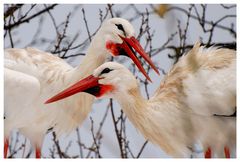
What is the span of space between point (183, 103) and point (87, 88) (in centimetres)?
34

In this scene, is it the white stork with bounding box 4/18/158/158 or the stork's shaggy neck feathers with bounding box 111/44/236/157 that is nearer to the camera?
the stork's shaggy neck feathers with bounding box 111/44/236/157

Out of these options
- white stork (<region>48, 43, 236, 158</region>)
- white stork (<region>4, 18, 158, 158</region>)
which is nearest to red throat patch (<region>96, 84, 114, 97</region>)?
white stork (<region>48, 43, 236, 158</region>)

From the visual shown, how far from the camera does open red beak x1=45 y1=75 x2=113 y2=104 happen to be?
1.67 m

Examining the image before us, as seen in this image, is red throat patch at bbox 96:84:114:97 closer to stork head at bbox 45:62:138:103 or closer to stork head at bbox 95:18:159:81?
stork head at bbox 45:62:138:103

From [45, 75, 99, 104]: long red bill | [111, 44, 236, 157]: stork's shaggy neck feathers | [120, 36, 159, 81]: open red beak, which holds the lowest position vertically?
[111, 44, 236, 157]: stork's shaggy neck feathers

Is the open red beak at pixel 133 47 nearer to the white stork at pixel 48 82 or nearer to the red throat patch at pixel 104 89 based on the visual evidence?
the white stork at pixel 48 82

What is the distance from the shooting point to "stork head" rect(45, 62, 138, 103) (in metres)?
1.64

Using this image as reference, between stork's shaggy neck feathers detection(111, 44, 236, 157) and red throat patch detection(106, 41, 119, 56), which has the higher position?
red throat patch detection(106, 41, 119, 56)

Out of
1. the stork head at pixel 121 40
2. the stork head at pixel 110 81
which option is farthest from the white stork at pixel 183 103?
the stork head at pixel 121 40

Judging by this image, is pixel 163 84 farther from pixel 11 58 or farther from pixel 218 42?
pixel 11 58

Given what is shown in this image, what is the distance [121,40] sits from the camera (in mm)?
1738

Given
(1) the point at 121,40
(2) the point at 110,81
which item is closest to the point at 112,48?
(1) the point at 121,40

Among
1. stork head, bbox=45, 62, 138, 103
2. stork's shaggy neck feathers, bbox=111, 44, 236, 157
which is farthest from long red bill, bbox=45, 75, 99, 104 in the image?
stork's shaggy neck feathers, bbox=111, 44, 236, 157

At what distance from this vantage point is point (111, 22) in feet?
5.78
